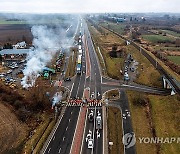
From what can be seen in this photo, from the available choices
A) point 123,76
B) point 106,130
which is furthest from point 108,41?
point 106,130

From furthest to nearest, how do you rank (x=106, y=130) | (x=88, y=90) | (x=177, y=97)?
(x=88, y=90) < (x=177, y=97) < (x=106, y=130)

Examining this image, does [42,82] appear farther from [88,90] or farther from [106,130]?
[106,130]

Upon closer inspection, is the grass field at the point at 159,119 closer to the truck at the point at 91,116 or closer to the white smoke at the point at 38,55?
the truck at the point at 91,116

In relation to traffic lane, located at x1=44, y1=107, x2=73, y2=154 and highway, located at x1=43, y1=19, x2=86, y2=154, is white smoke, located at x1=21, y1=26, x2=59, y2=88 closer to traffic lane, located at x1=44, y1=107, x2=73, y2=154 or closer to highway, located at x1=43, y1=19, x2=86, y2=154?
highway, located at x1=43, y1=19, x2=86, y2=154

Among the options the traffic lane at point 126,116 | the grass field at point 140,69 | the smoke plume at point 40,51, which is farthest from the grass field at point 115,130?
the smoke plume at point 40,51

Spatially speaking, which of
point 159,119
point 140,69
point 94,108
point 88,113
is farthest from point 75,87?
point 140,69

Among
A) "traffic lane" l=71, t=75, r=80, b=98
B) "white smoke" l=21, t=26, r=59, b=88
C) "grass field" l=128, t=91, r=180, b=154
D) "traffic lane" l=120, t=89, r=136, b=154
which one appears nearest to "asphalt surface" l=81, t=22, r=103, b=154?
"traffic lane" l=71, t=75, r=80, b=98
